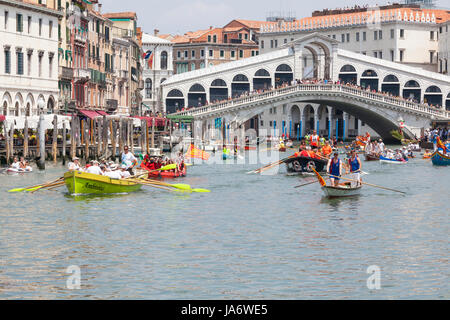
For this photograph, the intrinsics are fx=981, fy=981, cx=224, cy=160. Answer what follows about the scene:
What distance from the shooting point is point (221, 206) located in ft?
85.6

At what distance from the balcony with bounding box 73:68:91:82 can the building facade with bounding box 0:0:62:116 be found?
13.2ft

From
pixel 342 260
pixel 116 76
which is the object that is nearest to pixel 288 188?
pixel 342 260

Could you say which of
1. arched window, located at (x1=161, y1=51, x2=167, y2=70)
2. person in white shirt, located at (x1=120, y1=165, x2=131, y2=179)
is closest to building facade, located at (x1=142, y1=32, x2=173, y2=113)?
arched window, located at (x1=161, y1=51, x2=167, y2=70)

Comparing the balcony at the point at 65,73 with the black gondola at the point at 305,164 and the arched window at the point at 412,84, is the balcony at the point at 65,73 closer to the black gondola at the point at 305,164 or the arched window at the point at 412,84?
the black gondola at the point at 305,164

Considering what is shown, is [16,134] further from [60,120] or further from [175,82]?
[175,82]

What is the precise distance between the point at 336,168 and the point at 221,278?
38.9 feet

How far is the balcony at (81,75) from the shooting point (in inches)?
2243

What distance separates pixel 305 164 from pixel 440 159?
10.8m

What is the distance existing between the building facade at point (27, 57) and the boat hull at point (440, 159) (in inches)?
715

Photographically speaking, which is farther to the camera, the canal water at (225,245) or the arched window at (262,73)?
the arched window at (262,73)

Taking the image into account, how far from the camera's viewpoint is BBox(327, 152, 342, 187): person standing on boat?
Result: 2666 centimetres

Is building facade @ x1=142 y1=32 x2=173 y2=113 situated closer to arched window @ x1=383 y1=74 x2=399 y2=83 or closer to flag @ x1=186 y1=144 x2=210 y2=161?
arched window @ x1=383 y1=74 x2=399 y2=83

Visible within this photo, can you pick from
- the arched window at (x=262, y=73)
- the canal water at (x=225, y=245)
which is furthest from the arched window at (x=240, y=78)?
the canal water at (x=225, y=245)

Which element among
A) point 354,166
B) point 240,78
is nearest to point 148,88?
point 240,78
